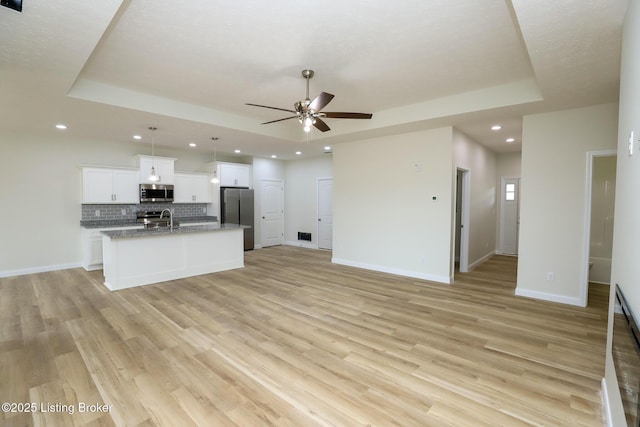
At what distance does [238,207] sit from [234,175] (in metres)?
0.89

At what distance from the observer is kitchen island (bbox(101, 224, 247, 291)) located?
15.3 ft

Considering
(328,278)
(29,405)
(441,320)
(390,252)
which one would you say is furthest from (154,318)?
(390,252)

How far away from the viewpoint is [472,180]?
601 centimetres

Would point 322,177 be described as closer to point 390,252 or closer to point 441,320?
point 390,252

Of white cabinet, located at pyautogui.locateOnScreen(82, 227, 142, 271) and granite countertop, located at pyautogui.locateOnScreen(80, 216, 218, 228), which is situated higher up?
granite countertop, located at pyautogui.locateOnScreen(80, 216, 218, 228)

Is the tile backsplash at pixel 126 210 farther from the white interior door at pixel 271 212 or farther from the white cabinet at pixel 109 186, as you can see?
the white interior door at pixel 271 212

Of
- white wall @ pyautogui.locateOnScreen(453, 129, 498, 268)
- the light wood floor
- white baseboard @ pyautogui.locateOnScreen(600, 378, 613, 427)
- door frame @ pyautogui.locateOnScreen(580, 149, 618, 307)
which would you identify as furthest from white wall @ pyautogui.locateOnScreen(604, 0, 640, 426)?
white wall @ pyautogui.locateOnScreen(453, 129, 498, 268)

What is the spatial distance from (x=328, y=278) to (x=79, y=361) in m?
3.58

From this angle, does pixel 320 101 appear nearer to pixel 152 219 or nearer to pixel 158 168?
pixel 158 168

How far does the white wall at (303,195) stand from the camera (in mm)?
8637

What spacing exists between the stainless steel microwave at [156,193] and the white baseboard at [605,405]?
755cm

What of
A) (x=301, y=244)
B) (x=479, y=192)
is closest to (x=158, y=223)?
(x=301, y=244)

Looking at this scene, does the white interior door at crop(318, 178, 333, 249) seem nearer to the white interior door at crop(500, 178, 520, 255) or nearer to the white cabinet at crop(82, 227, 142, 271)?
the white interior door at crop(500, 178, 520, 255)

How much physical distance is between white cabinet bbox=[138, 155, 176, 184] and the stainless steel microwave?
95 mm
